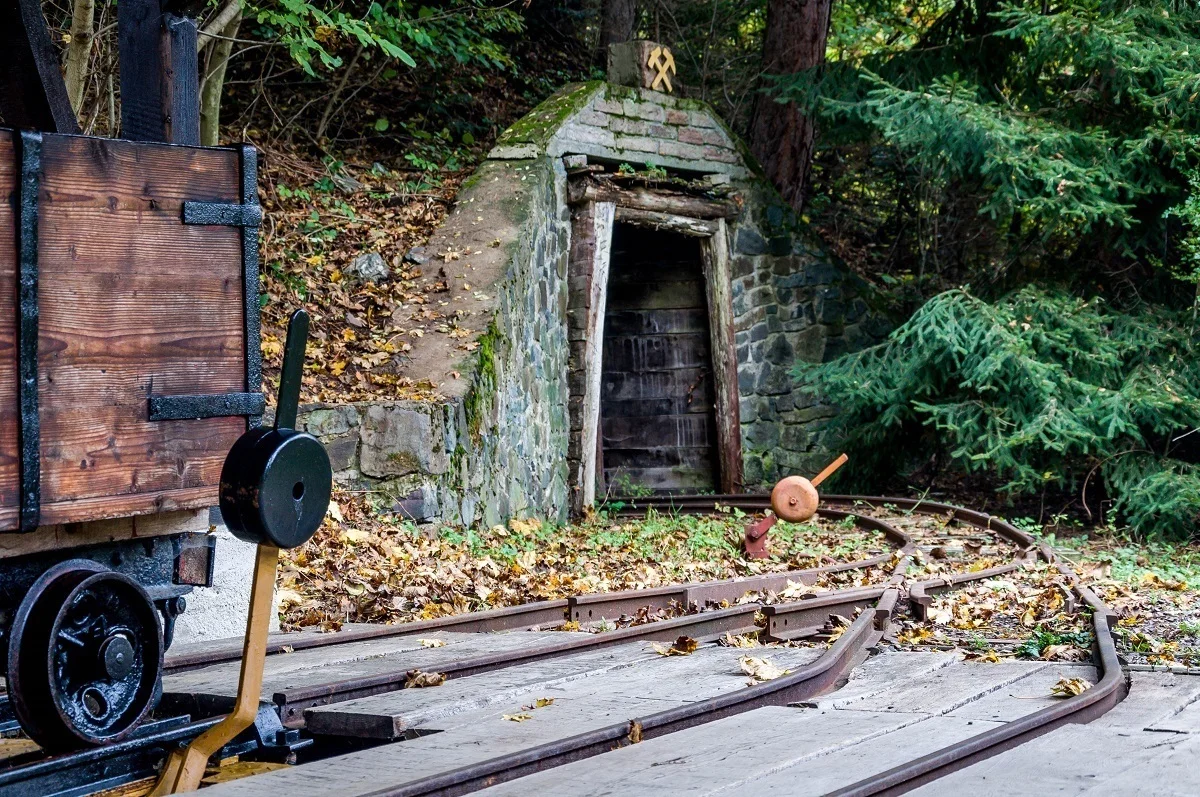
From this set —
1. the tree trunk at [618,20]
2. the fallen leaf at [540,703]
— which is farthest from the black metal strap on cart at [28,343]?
the tree trunk at [618,20]

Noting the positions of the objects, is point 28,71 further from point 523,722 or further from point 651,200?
point 651,200

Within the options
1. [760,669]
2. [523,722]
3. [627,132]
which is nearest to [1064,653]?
[760,669]

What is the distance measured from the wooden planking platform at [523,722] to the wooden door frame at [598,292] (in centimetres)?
681

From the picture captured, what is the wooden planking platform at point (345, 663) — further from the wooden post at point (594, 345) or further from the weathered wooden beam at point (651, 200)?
the weathered wooden beam at point (651, 200)

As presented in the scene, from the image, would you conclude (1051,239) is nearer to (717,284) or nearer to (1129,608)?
(717,284)

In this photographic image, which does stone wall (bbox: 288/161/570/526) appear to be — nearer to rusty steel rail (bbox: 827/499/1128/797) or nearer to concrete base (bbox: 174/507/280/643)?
concrete base (bbox: 174/507/280/643)

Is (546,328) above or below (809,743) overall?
above

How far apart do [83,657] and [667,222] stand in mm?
9522

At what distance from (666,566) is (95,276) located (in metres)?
5.32

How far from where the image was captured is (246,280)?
150 inches

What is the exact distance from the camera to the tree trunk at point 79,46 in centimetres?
715

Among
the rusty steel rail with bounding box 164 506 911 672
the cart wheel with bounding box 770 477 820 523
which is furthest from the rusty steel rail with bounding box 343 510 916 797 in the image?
the cart wheel with bounding box 770 477 820 523

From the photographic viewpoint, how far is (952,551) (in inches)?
365

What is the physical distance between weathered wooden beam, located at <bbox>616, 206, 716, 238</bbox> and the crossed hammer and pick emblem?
1.28 meters
